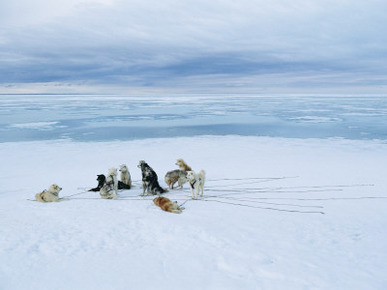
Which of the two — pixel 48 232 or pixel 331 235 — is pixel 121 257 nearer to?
pixel 48 232

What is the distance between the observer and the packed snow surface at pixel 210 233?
4234mm

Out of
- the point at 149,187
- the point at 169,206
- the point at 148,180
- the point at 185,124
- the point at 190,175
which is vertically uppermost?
the point at 185,124

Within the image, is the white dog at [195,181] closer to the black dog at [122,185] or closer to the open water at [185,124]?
the black dog at [122,185]

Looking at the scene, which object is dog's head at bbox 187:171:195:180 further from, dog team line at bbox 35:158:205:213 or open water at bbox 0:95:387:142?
open water at bbox 0:95:387:142

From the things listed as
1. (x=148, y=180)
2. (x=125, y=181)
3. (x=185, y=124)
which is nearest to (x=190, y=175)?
(x=148, y=180)

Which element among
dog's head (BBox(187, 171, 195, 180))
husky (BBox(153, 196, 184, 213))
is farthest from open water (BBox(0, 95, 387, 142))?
husky (BBox(153, 196, 184, 213))

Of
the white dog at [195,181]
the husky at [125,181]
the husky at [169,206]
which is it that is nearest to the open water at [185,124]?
the husky at [125,181]

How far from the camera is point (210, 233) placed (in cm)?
553

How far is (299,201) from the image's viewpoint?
24.5ft

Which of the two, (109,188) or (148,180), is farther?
(148,180)

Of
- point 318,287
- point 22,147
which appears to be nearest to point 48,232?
point 318,287

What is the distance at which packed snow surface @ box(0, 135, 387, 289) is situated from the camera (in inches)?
167

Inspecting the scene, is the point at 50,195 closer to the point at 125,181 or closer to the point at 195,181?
the point at 125,181

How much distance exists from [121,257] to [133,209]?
6.81 feet
